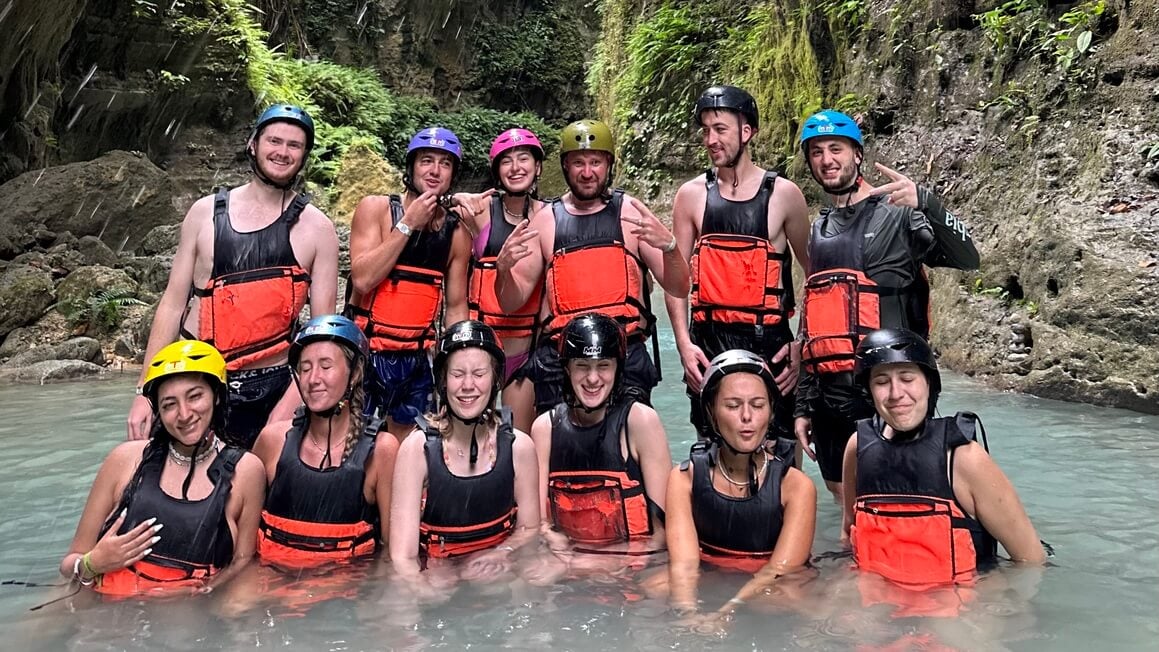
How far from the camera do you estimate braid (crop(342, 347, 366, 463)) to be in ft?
14.3

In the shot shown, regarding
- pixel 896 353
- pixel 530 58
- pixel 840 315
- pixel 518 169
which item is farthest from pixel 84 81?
pixel 530 58

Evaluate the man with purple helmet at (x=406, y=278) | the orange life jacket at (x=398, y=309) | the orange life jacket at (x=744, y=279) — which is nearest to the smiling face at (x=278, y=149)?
the man with purple helmet at (x=406, y=278)

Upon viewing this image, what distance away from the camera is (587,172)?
5043 mm

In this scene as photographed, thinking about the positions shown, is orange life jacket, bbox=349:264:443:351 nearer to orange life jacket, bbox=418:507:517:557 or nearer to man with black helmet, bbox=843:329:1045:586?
orange life jacket, bbox=418:507:517:557

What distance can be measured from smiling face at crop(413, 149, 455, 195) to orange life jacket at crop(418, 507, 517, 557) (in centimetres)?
184

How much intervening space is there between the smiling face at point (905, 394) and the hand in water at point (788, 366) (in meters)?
1.11

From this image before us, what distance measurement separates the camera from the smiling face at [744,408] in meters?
4.05

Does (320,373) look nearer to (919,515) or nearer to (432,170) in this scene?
(432,170)

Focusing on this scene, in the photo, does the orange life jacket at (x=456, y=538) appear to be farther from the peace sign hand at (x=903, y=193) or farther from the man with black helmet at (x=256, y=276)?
the peace sign hand at (x=903, y=193)

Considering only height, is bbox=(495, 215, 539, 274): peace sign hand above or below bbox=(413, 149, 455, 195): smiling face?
below

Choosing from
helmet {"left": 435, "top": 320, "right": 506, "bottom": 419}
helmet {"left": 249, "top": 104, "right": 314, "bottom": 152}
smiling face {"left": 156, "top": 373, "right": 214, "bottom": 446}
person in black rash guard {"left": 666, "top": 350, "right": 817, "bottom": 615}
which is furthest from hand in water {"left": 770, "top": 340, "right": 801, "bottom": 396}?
smiling face {"left": 156, "top": 373, "right": 214, "bottom": 446}

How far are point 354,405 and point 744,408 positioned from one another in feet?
6.19

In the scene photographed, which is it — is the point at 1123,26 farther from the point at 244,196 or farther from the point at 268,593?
the point at 268,593

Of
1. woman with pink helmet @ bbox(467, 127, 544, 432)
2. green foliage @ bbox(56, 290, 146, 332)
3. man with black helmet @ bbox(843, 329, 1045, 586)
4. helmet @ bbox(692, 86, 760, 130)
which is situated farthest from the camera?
green foliage @ bbox(56, 290, 146, 332)
